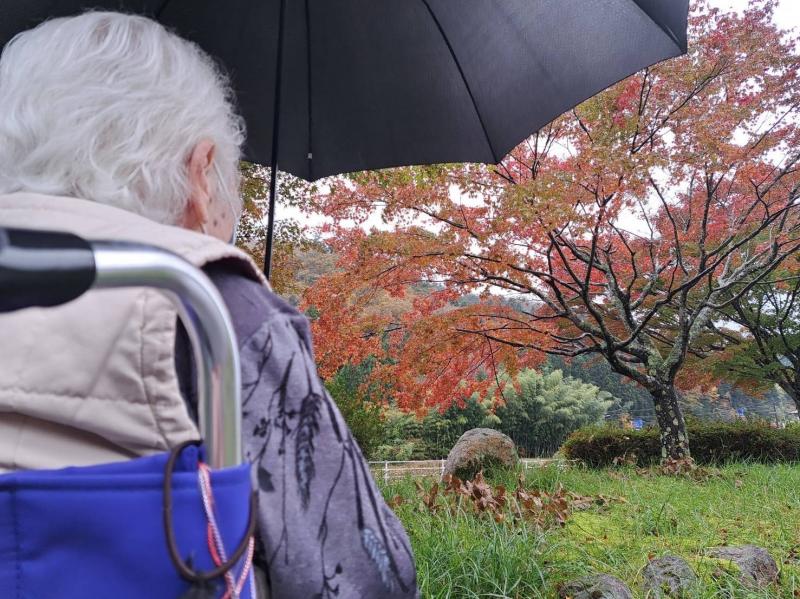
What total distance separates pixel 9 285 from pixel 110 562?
316mm

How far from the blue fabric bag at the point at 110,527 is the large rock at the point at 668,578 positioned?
2.23 meters

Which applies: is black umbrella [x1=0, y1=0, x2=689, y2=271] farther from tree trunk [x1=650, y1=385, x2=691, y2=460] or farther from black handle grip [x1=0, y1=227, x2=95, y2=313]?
tree trunk [x1=650, y1=385, x2=691, y2=460]

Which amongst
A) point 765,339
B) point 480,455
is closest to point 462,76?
point 480,455

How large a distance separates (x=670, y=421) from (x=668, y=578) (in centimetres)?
564

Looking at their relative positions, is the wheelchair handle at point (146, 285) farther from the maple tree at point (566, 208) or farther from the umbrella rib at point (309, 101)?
the maple tree at point (566, 208)

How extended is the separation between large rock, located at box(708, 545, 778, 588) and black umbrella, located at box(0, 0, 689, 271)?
6.71ft

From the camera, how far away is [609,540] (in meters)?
3.21

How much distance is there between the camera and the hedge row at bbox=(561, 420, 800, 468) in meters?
8.79

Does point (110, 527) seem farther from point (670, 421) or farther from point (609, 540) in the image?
point (670, 421)

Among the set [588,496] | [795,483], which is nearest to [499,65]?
[588,496]

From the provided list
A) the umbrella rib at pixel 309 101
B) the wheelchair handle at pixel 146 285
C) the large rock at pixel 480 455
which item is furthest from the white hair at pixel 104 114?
the large rock at pixel 480 455

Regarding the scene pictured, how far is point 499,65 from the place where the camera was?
184cm

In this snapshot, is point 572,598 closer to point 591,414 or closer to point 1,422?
point 1,422

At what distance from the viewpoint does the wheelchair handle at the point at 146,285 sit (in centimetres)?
34
